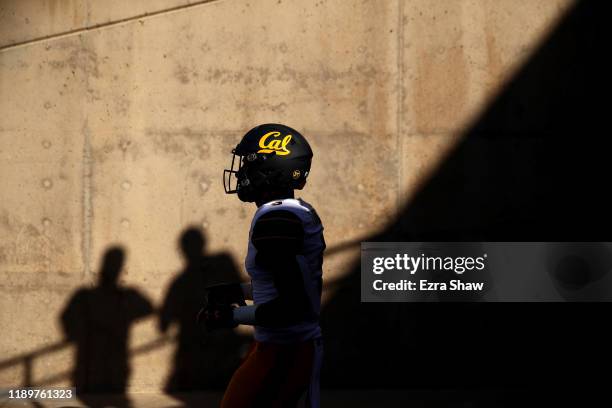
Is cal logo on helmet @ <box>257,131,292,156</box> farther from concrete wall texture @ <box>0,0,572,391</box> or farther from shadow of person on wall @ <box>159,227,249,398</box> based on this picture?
shadow of person on wall @ <box>159,227,249,398</box>

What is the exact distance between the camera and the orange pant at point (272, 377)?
13.7 ft

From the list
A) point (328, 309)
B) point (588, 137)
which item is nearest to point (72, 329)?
point (328, 309)

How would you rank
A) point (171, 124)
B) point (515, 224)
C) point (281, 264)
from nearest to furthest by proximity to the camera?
point (281, 264), point (171, 124), point (515, 224)

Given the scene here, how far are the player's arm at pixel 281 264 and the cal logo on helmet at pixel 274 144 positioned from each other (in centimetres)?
42

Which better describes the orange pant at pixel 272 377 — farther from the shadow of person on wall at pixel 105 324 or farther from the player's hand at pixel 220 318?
the shadow of person on wall at pixel 105 324

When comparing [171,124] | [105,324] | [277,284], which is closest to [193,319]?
[105,324]

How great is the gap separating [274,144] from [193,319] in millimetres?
3364

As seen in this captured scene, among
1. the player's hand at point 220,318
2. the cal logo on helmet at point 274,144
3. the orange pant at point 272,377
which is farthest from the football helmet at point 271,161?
the orange pant at point 272,377

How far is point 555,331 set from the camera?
7.59m

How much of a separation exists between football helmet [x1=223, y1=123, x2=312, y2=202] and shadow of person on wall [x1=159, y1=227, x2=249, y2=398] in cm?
303

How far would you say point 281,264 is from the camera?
4031mm

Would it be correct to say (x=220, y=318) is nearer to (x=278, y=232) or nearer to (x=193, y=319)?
(x=278, y=232)

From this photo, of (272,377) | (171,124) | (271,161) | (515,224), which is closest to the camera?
(272,377)

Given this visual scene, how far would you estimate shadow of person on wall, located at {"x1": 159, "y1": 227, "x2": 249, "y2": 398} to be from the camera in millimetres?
7469
